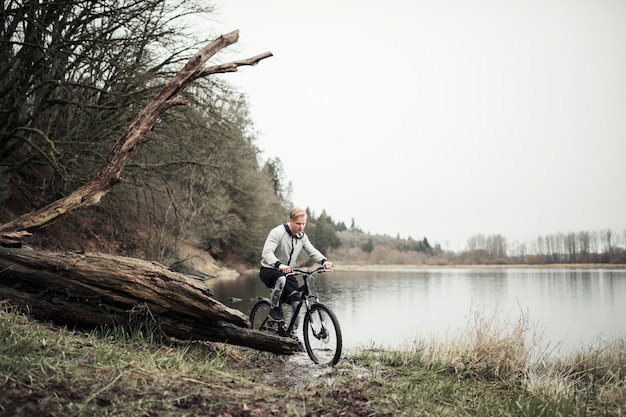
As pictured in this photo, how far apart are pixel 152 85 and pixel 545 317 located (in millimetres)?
14518

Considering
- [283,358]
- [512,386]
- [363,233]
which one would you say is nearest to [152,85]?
[283,358]

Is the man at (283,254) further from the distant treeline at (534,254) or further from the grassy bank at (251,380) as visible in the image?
the distant treeline at (534,254)

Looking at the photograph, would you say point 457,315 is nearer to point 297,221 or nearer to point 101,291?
point 297,221

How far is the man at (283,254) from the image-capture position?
625 centimetres

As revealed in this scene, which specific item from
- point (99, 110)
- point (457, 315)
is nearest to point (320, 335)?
point (99, 110)

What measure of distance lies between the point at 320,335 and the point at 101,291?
278 cm

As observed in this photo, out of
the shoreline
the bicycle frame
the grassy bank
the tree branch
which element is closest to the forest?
the tree branch

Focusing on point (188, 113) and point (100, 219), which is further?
point (100, 219)

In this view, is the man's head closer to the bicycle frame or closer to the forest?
the bicycle frame

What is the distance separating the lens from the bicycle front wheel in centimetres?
586

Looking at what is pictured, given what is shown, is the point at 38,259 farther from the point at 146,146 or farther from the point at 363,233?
the point at 363,233

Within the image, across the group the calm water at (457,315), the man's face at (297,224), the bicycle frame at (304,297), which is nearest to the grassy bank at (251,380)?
the bicycle frame at (304,297)

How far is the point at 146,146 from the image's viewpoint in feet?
41.4

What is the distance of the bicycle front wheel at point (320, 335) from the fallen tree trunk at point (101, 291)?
3.83 feet
